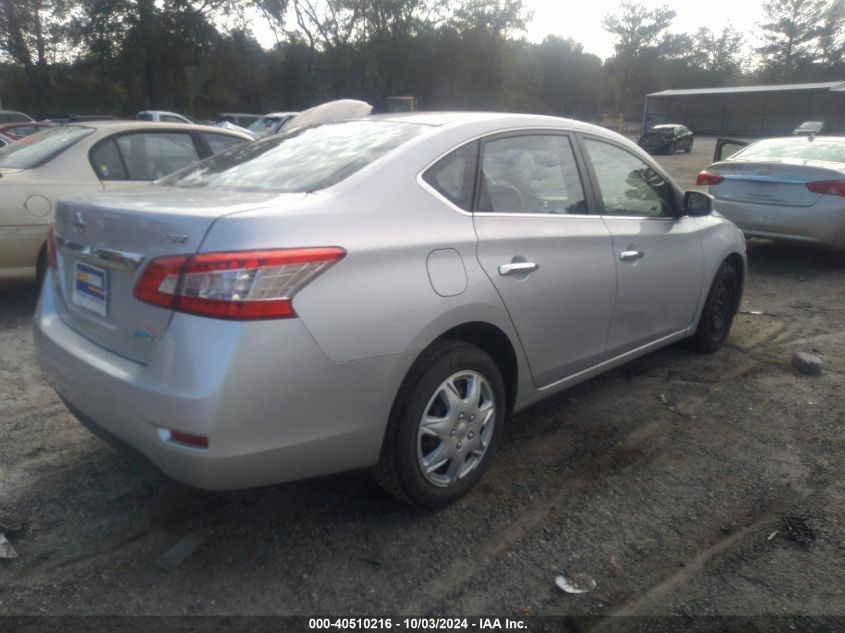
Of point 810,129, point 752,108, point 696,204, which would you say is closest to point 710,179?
point 810,129

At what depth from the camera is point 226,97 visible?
139 ft

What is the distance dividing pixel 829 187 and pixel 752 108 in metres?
36.3

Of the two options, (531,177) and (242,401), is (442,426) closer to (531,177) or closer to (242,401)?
(242,401)

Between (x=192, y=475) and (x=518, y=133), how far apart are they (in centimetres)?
209

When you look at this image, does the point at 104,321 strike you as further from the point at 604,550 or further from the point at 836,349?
the point at 836,349

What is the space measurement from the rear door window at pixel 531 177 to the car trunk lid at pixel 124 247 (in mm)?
929

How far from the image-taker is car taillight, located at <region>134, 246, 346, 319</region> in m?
2.12

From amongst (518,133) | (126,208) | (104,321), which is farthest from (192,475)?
(518,133)

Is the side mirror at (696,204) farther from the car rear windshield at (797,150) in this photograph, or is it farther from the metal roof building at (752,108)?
the metal roof building at (752,108)

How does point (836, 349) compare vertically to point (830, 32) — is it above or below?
below

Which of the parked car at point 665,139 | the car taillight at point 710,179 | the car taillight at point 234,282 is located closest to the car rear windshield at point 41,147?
the car taillight at point 234,282

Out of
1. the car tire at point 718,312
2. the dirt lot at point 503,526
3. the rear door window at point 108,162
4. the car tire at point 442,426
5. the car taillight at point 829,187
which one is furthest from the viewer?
the car taillight at point 829,187

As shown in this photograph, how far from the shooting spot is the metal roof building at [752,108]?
34938 millimetres

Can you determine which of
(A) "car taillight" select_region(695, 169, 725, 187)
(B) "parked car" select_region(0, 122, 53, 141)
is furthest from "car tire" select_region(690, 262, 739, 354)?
(B) "parked car" select_region(0, 122, 53, 141)
